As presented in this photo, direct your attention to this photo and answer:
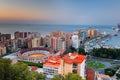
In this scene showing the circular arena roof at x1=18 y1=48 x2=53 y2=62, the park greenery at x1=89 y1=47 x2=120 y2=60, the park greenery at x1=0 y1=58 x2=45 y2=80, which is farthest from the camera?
the park greenery at x1=89 y1=47 x2=120 y2=60

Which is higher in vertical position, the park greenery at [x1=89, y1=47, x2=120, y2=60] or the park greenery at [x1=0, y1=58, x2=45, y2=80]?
the park greenery at [x1=0, y1=58, x2=45, y2=80]

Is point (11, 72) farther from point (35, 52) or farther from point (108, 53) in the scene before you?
point (108, 53)

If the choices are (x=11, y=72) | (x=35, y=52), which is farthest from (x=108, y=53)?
(x=11, y=72)

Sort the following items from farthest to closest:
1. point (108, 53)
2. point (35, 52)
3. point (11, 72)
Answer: point (35, 52) → point (108, 53) → point (11, 72)

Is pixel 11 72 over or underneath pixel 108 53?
over

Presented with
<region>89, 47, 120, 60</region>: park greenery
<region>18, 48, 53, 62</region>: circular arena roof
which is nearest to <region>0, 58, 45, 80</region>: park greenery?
<region>18, 48, 53, 62</region>: circular arena roof

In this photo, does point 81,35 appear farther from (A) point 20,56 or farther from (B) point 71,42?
(A) point 20,56

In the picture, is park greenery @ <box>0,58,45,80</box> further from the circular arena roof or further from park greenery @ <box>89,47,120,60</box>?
park greenery @ <box>89,47,120,60</box>

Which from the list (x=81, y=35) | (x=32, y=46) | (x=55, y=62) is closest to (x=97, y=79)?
(x=55, y=62)

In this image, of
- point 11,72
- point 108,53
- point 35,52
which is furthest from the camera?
point 35,52

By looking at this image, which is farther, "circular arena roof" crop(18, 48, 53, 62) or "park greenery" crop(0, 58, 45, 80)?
"circular arena roof" crop(18, 48, 53, 62)

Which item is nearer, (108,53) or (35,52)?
(108,53)
